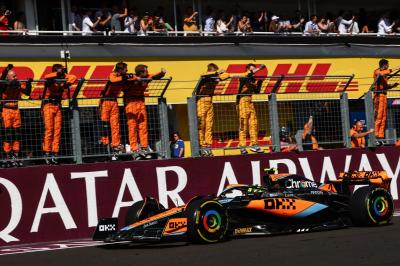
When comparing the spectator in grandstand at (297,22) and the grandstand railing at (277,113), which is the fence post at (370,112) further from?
the spectator in grandstand at (297,22)

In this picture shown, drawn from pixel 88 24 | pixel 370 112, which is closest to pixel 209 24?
pixel 88 24

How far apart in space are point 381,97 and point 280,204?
578 cm

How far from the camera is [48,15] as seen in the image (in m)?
19.9

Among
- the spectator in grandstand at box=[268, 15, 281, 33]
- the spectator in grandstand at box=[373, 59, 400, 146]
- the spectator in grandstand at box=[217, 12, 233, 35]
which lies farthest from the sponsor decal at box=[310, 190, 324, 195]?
the spectator in grandstand at box=[268, 15, 281, 33]

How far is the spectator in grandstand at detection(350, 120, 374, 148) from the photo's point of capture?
1575 centimetres

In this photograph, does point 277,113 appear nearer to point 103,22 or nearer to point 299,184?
point 299,184

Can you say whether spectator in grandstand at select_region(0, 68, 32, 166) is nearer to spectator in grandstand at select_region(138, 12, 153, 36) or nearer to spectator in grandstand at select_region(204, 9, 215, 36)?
spectator in grandstand at select_region(138, 12, 153, 36)

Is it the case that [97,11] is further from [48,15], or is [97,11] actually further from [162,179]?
[162,179]

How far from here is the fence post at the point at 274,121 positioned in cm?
1452

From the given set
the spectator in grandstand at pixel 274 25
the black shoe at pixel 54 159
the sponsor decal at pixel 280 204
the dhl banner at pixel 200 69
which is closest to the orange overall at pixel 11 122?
the black shoe at pixel 54 159

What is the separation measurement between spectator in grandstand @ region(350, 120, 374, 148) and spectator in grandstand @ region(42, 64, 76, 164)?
20.9 ft

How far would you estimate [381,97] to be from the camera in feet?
51.9

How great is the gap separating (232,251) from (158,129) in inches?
187

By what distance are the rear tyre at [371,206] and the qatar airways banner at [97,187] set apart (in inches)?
114
